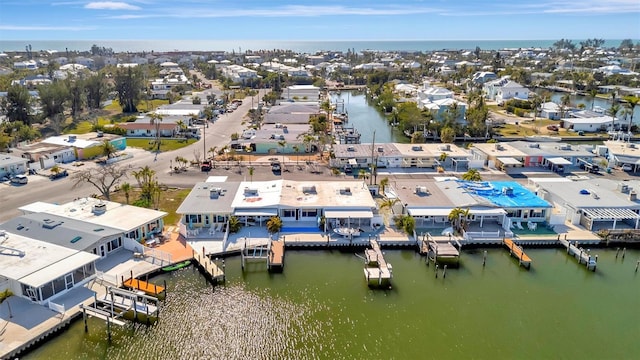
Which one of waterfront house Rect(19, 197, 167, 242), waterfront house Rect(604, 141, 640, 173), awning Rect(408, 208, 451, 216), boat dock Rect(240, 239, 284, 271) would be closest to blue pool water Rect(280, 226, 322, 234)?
boat dock Rect(240, 239, 284, 271)

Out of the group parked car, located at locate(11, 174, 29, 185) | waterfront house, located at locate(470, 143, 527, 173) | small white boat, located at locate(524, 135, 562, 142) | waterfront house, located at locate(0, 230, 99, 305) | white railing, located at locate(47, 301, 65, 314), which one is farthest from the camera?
small white boat, located at locate(524, 135, 562, 142)

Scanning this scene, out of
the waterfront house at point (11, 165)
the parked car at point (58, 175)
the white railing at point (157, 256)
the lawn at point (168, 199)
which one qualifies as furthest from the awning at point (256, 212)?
the waterfront house at point (11, 165)

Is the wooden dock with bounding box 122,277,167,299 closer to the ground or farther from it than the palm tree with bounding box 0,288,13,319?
closer to the ground

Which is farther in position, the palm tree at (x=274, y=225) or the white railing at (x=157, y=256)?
the palm tree at (x=274, y=225)

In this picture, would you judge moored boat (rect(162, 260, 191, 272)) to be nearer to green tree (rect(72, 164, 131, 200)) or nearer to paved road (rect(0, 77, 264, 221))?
green tree (rect(72, 164, 131, 200))

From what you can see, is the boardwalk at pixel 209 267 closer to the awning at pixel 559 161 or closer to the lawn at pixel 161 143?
the lawn at pixel 161 143

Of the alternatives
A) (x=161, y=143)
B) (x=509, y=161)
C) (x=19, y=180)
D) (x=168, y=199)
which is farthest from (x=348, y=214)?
(x=161, y=143)
